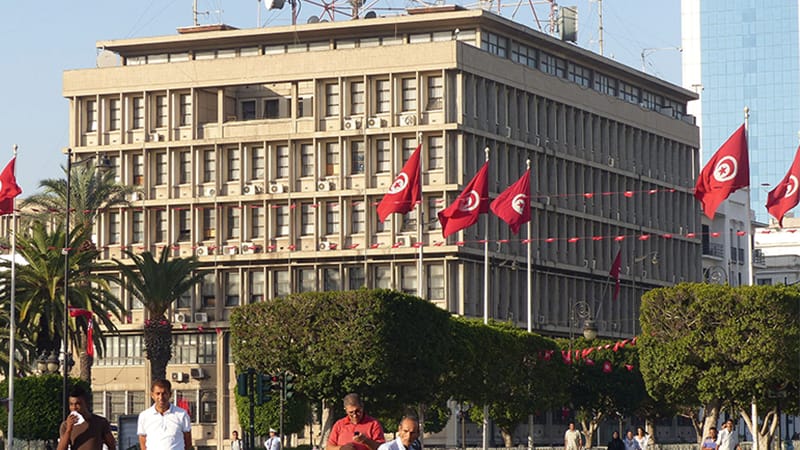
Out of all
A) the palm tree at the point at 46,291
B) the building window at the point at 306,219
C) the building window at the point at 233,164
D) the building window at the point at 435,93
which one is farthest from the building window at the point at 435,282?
the palm tree at the point at 46,291

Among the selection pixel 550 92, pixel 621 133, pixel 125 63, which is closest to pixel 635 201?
pixel 621 133

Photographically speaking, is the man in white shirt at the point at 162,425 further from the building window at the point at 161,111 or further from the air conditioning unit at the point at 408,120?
→ the building window at the point at 161,111

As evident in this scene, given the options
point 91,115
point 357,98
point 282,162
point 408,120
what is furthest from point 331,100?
point 91,115

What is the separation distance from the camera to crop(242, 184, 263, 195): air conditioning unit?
97188mm

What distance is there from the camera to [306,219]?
96375mm

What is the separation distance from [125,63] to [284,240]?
14826 mm

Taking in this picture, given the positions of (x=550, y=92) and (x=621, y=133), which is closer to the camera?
(x=550, y=92)

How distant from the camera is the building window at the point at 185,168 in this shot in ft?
Result: 324

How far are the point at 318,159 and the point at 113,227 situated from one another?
12.1m

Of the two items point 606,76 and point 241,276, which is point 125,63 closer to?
point 241,276

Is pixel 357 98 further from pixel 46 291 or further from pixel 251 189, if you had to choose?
pixel 46 291

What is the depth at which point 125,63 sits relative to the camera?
103 m

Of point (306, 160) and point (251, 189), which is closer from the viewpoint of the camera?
point (306, 160)

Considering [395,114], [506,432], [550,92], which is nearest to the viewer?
A: [506,432]
